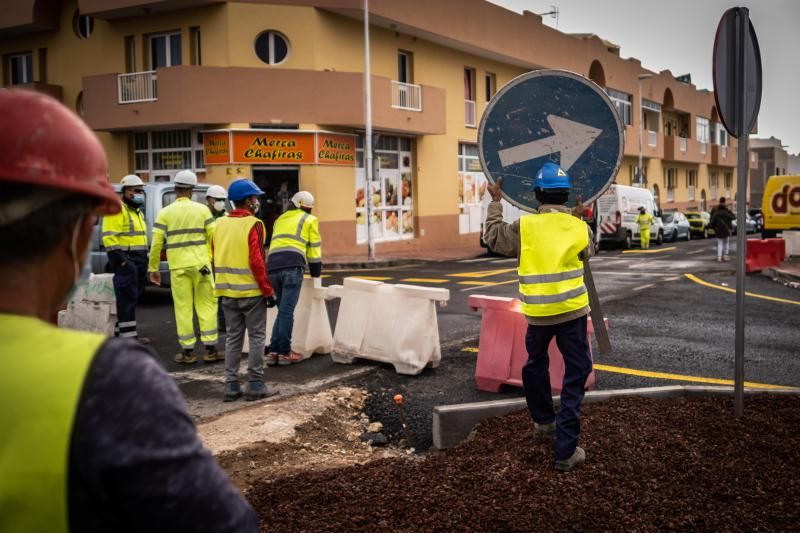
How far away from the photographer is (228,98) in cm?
Answer: 2353

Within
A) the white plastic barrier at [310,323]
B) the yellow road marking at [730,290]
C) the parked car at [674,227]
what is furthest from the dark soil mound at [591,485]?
the parked car at [674,227]

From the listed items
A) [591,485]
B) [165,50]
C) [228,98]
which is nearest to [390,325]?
[591,485]

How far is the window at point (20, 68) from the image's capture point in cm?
2938

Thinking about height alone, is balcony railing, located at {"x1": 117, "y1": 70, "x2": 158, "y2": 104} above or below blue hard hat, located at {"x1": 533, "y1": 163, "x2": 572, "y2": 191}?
above

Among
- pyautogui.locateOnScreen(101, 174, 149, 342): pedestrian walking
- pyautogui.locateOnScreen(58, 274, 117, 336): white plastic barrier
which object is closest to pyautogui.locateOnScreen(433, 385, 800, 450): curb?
pyautogui.locateOnScreen(101, 174, 149, 342): pedestrian walking

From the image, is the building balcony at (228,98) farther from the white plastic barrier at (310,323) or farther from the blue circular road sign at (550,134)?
the blue circular road sign at (550,134)

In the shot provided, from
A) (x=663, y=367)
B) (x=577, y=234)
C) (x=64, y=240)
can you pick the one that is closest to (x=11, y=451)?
(x=64, y=240)

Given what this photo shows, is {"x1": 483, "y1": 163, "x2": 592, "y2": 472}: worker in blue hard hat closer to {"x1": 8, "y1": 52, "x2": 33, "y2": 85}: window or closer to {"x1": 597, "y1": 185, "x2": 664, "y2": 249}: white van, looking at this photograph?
{"x1": 597, "y1": 185, "x2": 664, "y2": 249}: white van

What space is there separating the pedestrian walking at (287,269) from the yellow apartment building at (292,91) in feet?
49.2

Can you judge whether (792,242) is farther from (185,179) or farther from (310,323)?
(185,179)

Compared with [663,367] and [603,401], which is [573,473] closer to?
[603,401]

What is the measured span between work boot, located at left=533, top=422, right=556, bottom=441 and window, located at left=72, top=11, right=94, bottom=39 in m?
27.0

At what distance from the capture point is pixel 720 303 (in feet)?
41.7

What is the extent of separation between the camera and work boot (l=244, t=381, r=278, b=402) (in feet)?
22.1
